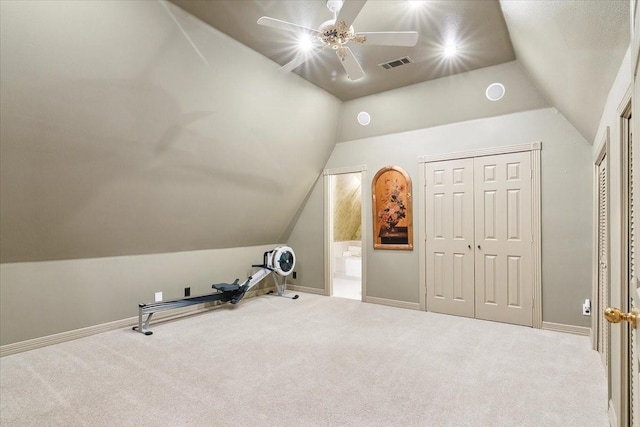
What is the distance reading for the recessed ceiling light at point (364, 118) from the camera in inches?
216

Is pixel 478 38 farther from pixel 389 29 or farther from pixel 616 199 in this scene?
pixel 616 199

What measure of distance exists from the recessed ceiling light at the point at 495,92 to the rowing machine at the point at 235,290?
376 cm

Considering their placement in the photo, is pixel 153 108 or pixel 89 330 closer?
pixel 153 108

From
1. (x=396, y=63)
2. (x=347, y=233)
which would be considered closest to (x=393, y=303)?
(x=396, y=63)

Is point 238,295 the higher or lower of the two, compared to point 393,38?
lower

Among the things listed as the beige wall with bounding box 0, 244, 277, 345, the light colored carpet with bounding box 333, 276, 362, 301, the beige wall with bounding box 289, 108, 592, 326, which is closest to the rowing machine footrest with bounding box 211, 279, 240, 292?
the beige wall with bounding box 0, 244, 277, 345

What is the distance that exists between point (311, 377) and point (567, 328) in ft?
10.3

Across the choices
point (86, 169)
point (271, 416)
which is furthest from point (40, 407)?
point (86, 169)

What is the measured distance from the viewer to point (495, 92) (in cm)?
444

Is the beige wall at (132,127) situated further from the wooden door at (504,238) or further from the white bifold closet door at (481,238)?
the wooden door at (504,238)

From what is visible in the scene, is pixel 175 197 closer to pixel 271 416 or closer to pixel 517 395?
pixel 271 416

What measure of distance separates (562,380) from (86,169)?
470 centimetres

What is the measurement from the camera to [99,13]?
2686 millimetres

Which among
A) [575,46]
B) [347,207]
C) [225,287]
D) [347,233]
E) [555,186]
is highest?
[575,46]
